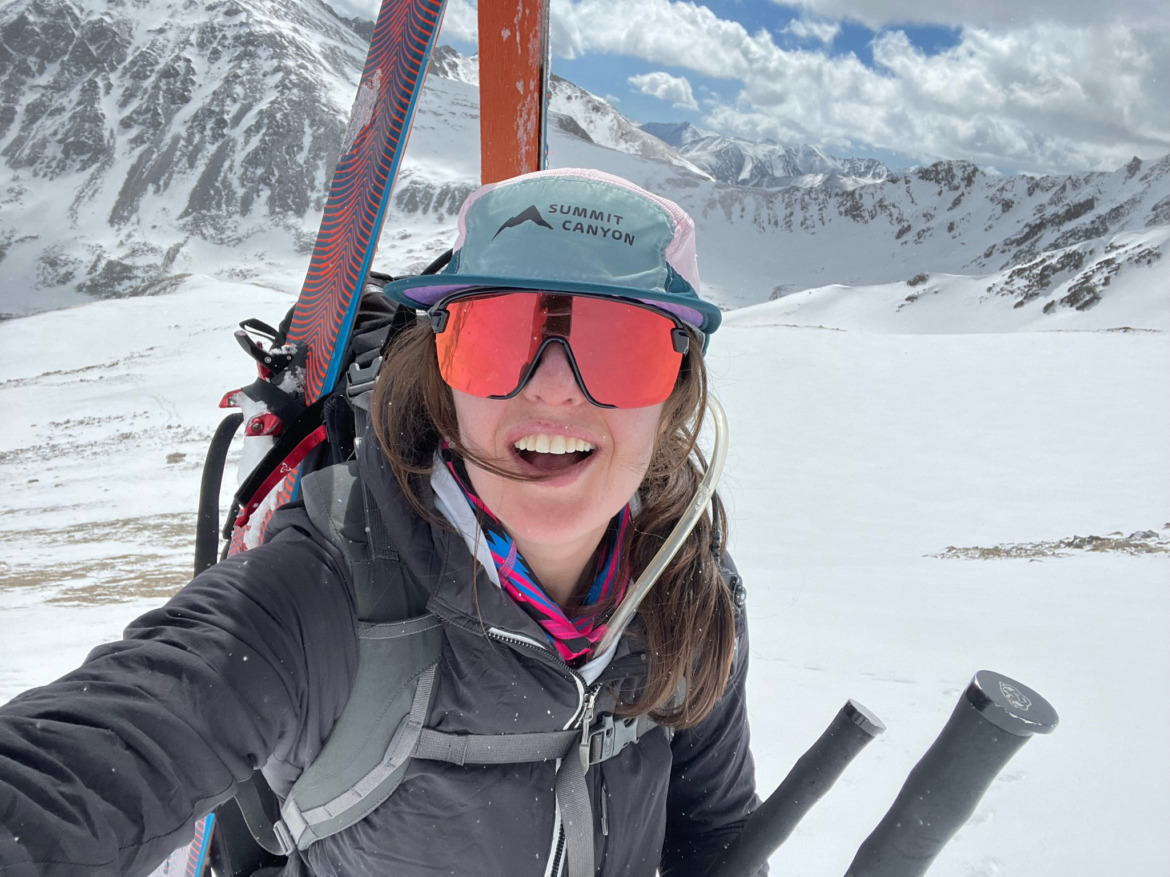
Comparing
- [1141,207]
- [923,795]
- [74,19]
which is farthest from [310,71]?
[923,795]

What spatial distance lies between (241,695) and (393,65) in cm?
269

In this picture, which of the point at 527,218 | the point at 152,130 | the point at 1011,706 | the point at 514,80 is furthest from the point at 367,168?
the point at 152,130

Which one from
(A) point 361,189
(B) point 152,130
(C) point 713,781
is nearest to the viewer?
(C) point 713,781

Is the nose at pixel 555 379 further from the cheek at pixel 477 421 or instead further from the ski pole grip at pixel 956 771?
the ski pole grip at pixel 956 771

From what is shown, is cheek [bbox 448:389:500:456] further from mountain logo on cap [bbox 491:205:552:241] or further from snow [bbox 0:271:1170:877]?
snow [bbox 0:271:1170:877]

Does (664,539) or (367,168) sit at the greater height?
(367,168)

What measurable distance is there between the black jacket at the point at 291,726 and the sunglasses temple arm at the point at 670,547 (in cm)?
7

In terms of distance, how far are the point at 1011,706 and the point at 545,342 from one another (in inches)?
36.9

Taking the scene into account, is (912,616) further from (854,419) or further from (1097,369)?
(1097,369)

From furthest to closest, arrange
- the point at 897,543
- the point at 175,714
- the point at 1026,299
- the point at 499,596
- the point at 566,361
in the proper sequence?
the point at 1026,299 < the point at 897,543 < the point at 566,361 < the point at 499,596 < the point at 175,714

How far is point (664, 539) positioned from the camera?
1560 mm

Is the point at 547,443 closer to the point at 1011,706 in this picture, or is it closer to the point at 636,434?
the point at 636,434

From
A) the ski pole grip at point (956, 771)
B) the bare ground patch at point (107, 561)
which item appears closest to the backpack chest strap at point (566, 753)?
the ski pole grip at point (956, 771)

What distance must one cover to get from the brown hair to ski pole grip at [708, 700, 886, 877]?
0.72 feet
